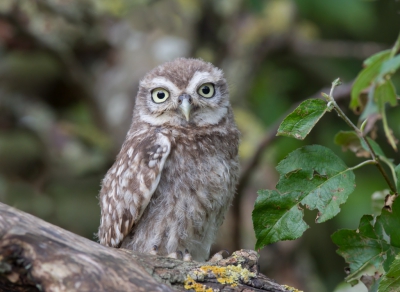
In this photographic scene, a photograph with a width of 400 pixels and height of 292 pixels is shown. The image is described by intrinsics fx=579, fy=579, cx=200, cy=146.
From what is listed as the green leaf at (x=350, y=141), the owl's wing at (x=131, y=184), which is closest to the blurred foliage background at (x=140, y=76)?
the owl's wing at (x=131, y=184)

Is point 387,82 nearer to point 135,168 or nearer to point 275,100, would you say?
point 135,168

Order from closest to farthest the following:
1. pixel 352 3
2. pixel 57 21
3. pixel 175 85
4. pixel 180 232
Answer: pixel 180 232
pixel 175 85
pixel 352 3
pixel 57 21

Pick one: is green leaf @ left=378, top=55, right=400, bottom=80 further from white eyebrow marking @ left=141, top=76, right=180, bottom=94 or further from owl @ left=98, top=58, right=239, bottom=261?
white eyebrow marking @ left=141, top=76, right=180, bottom=94

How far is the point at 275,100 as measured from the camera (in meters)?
A: 7.65

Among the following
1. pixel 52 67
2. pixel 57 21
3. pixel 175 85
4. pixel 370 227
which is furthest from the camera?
pixel 52 67

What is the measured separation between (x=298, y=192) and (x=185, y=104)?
1427 millimetres

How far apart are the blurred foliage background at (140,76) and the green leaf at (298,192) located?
4161 mm

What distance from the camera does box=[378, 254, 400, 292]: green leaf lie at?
2408 mm

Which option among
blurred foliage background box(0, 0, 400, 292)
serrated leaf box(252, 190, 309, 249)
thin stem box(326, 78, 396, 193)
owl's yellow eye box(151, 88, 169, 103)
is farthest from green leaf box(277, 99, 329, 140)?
blurred foliage background box(0, 0, 400, 292)

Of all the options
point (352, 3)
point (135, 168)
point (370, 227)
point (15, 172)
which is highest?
point (352, 3)

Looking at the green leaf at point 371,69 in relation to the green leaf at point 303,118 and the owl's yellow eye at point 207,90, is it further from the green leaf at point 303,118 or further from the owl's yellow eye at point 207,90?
the owl's yellow eye at point 207,90

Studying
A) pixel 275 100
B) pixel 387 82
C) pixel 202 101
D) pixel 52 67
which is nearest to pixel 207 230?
pixel 202 101

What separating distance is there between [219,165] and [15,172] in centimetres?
450

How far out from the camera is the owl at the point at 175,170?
370cm
